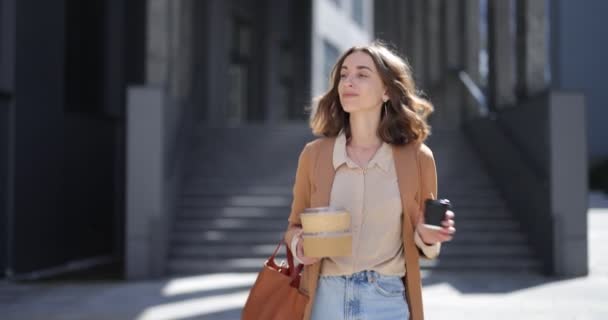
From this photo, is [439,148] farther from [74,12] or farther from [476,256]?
[74,12]

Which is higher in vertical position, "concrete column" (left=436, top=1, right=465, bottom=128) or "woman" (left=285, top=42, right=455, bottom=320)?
"concrete column" (left=436, top=1, right=465, bottom=128)

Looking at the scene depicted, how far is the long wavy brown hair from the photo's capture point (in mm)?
2352

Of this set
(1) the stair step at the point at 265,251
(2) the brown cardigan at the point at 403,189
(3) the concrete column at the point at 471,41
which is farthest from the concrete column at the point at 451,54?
(2) the brown cardigan at the point at 403,189

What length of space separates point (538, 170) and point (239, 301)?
438cm

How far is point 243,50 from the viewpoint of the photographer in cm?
1870

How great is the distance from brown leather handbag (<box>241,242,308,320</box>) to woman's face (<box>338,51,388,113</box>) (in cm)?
59

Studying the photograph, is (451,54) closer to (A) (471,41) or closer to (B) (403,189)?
(A) (471,41)

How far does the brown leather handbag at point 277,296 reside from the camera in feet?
7.37

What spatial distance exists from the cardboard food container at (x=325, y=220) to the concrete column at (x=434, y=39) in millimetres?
15390

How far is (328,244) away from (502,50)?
941 centimetres

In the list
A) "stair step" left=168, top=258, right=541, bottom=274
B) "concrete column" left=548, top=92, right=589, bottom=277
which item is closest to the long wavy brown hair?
"stair step" left=168, top=258, right=541, bottom=274

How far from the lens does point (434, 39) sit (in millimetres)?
17234

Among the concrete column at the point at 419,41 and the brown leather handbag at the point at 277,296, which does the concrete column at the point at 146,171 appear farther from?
the concrete column at the point at 419,41

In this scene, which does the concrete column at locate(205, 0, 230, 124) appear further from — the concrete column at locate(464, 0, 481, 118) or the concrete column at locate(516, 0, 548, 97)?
the concrete column at locate(516, 0, 548, 97)
